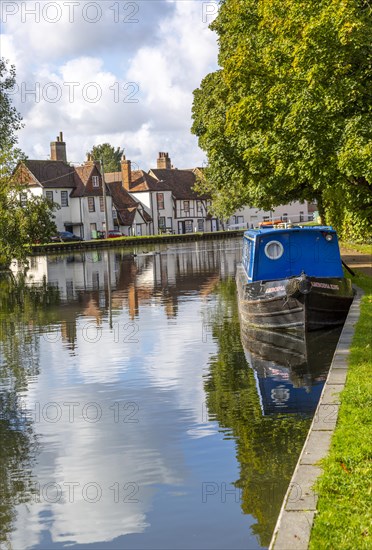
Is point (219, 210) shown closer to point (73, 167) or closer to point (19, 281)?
point (73, 167)

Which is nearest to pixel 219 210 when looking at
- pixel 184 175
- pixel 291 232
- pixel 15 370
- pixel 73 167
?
pixel 73 167

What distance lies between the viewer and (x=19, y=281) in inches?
1644

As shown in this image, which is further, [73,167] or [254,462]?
[73,167]

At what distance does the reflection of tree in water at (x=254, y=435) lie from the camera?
8.63 meters

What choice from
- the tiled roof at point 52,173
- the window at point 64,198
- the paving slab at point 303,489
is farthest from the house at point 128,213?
A: the paving slab at point 303,489

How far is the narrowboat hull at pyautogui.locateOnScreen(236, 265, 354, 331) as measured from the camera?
18641mm

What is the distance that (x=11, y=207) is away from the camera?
5666 centimetres

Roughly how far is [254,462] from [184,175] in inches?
4169

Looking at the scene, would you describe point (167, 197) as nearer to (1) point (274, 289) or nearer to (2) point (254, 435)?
(1) point (274, 289)

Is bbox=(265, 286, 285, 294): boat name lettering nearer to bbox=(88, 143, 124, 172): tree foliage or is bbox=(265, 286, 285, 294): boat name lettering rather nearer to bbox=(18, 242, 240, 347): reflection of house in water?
bbox=(18, 242, 240, 347): reflection of house in water

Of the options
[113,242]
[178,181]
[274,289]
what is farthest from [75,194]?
[274,289]

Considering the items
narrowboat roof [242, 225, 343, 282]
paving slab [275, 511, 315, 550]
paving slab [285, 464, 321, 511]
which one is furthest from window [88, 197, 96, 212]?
paving slab [275, 511, 315, 550]

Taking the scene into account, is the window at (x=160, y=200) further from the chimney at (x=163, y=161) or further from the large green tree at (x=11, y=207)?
the large green tree at (x=11, y=207)

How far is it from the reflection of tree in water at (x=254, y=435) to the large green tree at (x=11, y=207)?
33.7 meters
